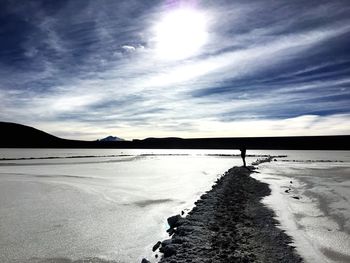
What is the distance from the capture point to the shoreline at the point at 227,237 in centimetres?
670

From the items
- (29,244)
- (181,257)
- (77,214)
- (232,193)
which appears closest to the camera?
(181,257)

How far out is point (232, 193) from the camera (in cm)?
1546

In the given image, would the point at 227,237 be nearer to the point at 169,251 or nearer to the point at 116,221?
the point at 169,251

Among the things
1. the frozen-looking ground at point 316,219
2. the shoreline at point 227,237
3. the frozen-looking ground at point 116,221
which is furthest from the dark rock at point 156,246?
the frozen-looking ground at point 316,219

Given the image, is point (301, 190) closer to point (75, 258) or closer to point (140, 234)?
point (140, 234)

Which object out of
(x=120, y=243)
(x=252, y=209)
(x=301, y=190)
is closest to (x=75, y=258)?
(x=120, y=243)

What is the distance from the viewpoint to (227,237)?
26.1ft

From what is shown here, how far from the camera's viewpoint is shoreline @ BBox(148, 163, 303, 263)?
6703 mm

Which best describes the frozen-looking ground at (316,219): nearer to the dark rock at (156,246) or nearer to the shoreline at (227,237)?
the shoreline at (227,237)

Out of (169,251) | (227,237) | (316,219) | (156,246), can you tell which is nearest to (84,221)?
(156,246)

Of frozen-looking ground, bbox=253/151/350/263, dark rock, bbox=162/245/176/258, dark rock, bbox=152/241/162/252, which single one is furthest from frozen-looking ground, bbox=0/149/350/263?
dark rock, bbox=162/245/176/258

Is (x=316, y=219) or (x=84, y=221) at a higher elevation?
(x=84, y=221)

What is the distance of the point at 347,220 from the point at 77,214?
9.11m

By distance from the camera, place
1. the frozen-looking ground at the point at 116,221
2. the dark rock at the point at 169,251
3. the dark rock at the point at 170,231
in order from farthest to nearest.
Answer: the dark rock at the point at 170,231
the frozen-looking ground at the point at 116,221
the dark rock at the point at 169,251
